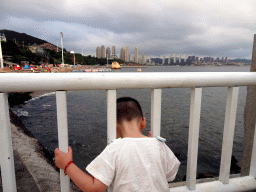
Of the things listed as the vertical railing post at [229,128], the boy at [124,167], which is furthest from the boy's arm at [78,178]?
the vertical railing post at [229,128]

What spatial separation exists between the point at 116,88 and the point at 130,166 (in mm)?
484

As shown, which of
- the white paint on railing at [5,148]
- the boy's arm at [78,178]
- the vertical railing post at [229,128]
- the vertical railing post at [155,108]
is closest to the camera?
the white paint on railing at [5,148]

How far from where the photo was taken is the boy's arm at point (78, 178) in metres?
1.00

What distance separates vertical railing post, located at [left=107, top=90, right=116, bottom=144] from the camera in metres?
1.05

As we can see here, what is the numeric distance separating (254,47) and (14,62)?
47784mm

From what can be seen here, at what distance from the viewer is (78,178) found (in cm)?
101

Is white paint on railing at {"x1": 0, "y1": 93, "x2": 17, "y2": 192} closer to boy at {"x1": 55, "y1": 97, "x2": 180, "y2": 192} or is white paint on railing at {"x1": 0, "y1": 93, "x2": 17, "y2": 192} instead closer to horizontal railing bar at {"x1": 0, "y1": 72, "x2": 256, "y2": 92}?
horizontal railing bar at {"x1": 0, "y1": 72, "x2": 256, "y2": 92}

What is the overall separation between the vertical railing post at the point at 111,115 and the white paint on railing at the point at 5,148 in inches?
21.7

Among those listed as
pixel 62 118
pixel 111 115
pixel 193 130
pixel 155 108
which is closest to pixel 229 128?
pixel 193 130

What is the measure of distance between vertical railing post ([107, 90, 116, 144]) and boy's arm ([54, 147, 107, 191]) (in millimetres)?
252

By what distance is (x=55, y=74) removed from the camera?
943 mm

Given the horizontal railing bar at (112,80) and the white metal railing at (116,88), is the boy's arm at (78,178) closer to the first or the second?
the white metal railing at (116,88)

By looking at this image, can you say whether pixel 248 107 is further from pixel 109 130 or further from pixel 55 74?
pixel 55 74

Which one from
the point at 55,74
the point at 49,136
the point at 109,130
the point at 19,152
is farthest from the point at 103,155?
the point at 49,136
